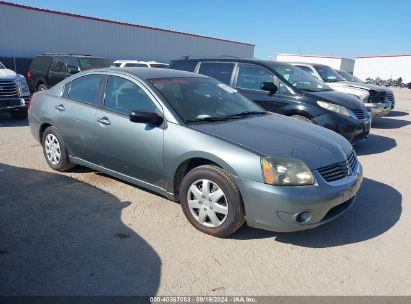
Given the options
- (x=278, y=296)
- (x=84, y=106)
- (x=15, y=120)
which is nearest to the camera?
(x=278, y=296)

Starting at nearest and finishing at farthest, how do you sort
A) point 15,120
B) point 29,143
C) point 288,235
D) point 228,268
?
point 228,268 → point 288,235 → point 29,143 → point 15,120

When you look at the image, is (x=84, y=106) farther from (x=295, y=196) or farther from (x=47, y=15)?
(x=47, y=15)

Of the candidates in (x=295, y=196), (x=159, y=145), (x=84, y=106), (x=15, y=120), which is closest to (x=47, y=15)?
(x=15, y=120)

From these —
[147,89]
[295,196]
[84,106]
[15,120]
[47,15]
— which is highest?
[47,15]

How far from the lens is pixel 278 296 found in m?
2.88

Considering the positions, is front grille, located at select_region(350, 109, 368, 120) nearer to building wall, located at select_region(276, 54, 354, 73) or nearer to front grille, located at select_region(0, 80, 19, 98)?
front grille, located at select_region(0, 80, 19, 98)

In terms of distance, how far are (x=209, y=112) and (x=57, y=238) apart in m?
2.07

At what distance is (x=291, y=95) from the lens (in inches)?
280

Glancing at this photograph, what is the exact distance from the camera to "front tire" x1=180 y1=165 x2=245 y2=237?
354cm

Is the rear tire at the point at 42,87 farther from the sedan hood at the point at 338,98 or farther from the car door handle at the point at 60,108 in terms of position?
the sedan hood at the point at 338,98

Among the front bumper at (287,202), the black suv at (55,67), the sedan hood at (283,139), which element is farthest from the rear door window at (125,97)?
the black suv at (55,67)

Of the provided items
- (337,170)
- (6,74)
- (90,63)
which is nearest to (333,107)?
(337,170)

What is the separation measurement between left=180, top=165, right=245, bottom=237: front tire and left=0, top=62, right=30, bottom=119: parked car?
25.2ft

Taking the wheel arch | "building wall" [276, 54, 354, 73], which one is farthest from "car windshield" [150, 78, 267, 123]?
"building wall" [276, 54, 354, 73]
